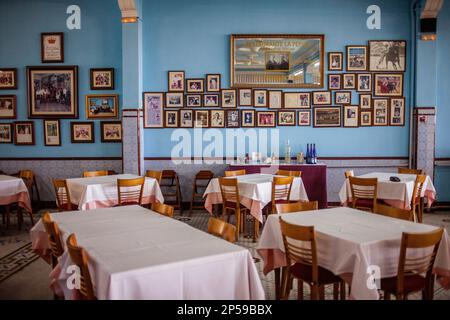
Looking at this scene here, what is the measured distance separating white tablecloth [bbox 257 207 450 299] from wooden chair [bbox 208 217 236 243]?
680mm

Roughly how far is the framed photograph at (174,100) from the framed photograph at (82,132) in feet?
5.44

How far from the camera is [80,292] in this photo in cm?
255

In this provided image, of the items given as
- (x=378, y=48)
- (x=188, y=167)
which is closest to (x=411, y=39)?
(x=378, y=48)

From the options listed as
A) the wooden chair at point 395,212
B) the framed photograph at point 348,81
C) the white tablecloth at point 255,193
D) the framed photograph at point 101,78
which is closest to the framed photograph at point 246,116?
the framed photograph at point 348,81

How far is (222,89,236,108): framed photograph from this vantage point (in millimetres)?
8086

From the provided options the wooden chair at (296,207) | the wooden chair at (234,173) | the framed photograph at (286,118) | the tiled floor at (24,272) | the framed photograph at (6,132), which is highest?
the framed photograph at (286,118)

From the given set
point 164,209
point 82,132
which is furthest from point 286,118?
point 164,209

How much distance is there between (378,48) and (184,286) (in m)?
7.33

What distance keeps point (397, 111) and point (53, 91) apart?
23.3ft

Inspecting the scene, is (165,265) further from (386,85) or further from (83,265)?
(386,85)

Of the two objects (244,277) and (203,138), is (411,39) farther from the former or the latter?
(244,277)

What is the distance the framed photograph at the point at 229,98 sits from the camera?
318 inches

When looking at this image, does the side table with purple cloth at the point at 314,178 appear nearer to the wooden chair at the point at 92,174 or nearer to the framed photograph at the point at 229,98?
the framed photograph at the point at 229,98

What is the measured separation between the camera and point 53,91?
322 inches
